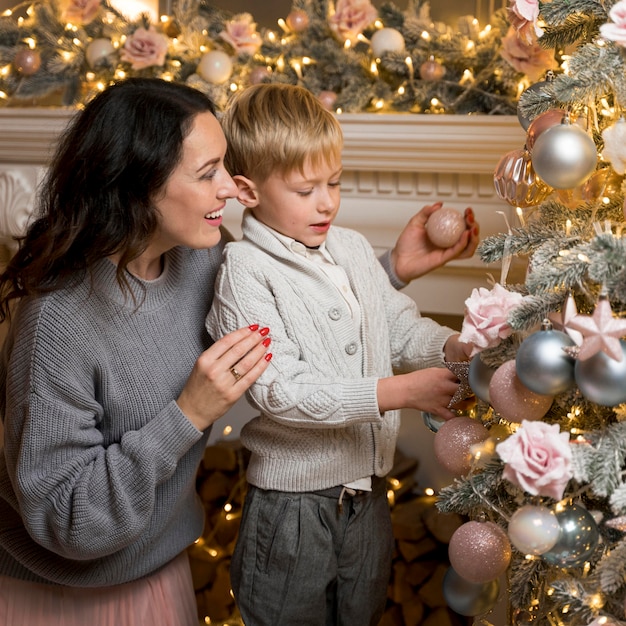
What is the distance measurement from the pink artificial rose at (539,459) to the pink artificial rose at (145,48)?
1.50 metres

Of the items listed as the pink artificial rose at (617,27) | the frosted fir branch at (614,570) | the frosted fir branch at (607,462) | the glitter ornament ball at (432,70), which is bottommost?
the frosted fir branch at (614,570)

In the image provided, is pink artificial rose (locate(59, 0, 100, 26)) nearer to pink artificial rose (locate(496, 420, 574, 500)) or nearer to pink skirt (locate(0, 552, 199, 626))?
pink skirt (locate(0, 552, 199, 626))

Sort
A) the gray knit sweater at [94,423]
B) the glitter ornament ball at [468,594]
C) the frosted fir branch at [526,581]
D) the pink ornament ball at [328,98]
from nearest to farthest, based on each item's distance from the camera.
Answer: the frosted fir branch at [526,581] → the glitter ornament ball at [468,594] → the gray knit sweater at [94,423] → the pink ornament ball at [328,98]

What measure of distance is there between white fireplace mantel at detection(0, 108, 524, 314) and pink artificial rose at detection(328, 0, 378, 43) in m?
0.20

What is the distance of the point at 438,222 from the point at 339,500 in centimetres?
56

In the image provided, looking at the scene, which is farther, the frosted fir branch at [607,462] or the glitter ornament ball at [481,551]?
the glitter ornament ball at [481,551]

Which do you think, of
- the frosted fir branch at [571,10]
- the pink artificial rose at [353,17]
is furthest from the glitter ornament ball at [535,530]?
the pink artificial rose at [353,17]

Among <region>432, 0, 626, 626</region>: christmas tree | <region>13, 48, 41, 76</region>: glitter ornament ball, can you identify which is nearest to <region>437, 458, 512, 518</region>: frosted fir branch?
<region>432, 0, 626, 626</region>: christmas tree

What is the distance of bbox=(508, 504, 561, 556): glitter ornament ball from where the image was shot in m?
0.91

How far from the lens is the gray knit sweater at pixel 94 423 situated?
52.0 inches

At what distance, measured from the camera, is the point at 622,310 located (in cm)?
95

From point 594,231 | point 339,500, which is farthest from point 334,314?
point 594,231

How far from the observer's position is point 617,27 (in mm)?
916

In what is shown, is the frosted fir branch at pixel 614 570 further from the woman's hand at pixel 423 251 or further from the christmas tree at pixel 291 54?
the christmas tree at pixel 291 54
